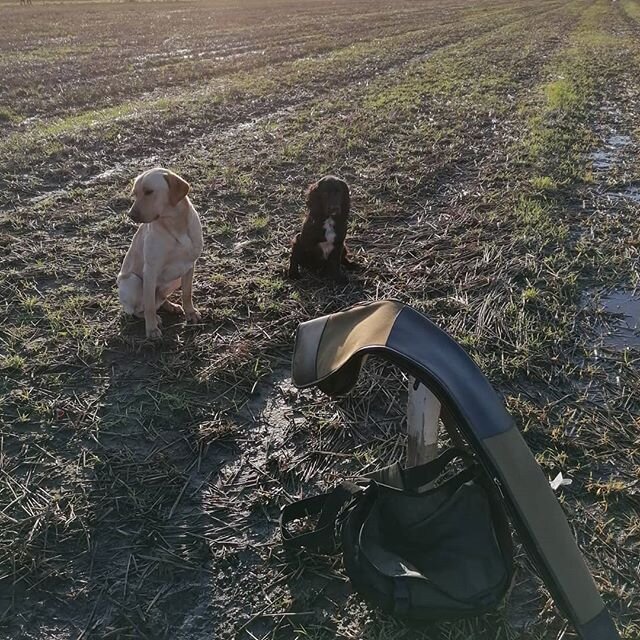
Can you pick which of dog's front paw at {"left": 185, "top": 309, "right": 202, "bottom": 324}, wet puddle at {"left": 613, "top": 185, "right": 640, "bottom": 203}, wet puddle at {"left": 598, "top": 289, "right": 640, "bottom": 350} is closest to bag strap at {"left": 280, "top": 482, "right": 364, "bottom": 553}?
dog's front paw at {"left": 185, "top": 309, "right": 202, "bottom": 324}

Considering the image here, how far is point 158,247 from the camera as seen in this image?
369cm

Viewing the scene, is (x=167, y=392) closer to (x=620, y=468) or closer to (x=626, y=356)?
(x=620, y=468)

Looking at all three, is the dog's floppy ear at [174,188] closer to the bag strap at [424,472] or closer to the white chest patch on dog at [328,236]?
the white chest patch on dog at [328,236]

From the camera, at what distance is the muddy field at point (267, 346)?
2346 millimetres

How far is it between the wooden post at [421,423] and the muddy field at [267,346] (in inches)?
18.8

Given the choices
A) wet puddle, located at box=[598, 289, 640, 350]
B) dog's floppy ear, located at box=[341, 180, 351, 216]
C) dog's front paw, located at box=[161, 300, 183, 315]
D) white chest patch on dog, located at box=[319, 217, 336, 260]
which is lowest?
wet puddle, located at box=[598, 289, 640, 350]

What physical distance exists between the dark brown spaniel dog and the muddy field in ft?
0.61

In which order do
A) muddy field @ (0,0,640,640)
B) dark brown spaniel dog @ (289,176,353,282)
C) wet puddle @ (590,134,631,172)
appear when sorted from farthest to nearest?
wet puddle @ (590,134,631,172) → dark brown spaniel dog @ (289,176,353,282) → muddy field @ (0,0,640,640)

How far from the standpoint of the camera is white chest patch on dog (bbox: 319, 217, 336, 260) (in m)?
4.59

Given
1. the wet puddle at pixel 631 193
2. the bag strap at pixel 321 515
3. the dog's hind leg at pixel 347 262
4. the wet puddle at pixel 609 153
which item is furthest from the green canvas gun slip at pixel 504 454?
the wet puddle at pixel 609 153

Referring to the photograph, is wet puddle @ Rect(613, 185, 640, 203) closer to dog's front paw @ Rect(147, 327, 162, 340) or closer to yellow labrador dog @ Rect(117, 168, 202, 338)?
yellow labrador dog @ Rect(117, 168, 202, 338)

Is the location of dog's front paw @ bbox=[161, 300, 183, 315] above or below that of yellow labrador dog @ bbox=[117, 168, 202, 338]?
below

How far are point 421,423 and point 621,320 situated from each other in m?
2.57

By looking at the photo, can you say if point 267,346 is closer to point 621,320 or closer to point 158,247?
point 158,247
